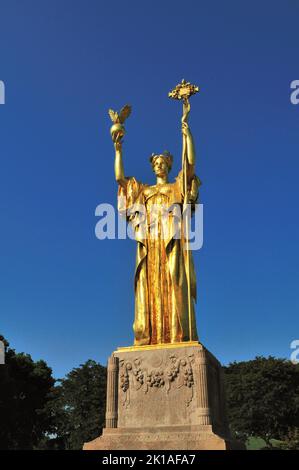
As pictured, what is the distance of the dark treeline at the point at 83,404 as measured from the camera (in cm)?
3975

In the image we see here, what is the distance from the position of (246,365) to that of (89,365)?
17.6 meters

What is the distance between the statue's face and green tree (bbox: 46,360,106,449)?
3040 centimetres

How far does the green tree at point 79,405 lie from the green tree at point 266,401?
12654 mm

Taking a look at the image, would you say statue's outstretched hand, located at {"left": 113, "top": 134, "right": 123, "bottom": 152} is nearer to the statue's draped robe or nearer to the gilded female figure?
the gilded female figure

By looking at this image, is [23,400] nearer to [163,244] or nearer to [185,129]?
[163,244]

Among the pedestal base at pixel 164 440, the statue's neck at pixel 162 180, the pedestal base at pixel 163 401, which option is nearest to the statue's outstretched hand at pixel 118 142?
the statue's neck at pixel 162 180

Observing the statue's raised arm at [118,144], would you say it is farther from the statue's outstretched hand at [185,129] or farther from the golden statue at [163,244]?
the statue's outstretched hand at [185,129]

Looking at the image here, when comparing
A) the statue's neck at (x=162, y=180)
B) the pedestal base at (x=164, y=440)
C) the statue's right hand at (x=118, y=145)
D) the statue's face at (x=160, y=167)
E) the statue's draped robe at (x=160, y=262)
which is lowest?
the pedestal base at (x=164, y=440)

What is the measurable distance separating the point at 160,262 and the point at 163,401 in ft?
12.5

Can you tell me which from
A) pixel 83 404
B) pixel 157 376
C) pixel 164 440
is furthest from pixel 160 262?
pixel 83 404

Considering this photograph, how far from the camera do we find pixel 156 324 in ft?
41.2

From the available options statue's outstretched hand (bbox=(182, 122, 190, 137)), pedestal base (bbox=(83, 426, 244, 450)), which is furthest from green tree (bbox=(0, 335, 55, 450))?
statue's outstretched hand (bbox=(182, 122, 190, 137))

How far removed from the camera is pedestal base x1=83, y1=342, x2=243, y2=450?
10430mm
